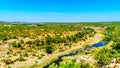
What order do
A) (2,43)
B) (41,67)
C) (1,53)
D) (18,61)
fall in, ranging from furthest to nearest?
1. (2,43)
2. (1,53)
3. (18,61)
4. (41,67)

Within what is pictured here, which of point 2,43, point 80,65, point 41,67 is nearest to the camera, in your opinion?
point 80,65

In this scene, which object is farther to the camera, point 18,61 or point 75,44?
point 75,44

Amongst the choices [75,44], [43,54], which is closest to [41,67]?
[43,54]

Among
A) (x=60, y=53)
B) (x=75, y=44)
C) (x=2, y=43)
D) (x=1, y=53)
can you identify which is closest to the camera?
(x=1, y=53)

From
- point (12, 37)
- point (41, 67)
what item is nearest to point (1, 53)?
point (41, 67)

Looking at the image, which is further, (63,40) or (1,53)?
(63,40)

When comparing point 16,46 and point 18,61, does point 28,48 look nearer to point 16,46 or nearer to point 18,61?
point 16,46

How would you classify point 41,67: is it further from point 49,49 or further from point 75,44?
point 75,44

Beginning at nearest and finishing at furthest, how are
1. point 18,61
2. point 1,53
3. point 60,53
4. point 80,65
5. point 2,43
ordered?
point 80,65 → point 18,61 → point 1,53 → point 60,53 → point 2,43
